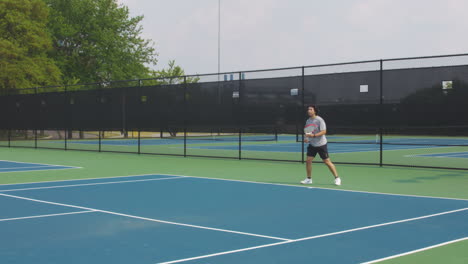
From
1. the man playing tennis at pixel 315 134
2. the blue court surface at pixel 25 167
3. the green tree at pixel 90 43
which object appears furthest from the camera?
the green tree at pixel 90 43

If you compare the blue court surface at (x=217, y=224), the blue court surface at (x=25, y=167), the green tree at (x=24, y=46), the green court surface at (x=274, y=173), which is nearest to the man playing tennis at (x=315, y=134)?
the green court surface at (x=274, y=173)

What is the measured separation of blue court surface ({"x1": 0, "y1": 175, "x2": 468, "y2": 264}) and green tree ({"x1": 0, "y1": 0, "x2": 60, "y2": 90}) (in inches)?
1189

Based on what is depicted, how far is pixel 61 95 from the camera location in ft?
85.5

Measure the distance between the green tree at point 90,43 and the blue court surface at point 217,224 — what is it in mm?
37076

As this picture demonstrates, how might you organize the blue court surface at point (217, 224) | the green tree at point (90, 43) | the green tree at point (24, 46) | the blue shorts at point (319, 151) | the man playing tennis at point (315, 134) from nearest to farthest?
the blue court surface at point (217, 224)
the man playing tennis at point (315, 134)
the blue shorts at point (319, 151)
the green tree at point (24, 46)
the green tree at point (90, 43)

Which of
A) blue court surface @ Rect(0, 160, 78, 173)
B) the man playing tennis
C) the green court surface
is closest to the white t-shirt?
the man playing tennis

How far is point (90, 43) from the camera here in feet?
158

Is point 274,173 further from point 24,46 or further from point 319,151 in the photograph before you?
point 24,46

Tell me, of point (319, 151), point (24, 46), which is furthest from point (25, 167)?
point (24, 46)

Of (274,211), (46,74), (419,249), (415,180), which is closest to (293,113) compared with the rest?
(415,180)

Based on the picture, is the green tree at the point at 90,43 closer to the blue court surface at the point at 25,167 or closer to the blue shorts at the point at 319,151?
the blue court surface at the point at 25,167

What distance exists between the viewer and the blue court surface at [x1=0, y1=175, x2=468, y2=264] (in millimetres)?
5879

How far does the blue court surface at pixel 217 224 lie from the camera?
19.3 ft

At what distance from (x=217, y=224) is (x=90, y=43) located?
141 ft
